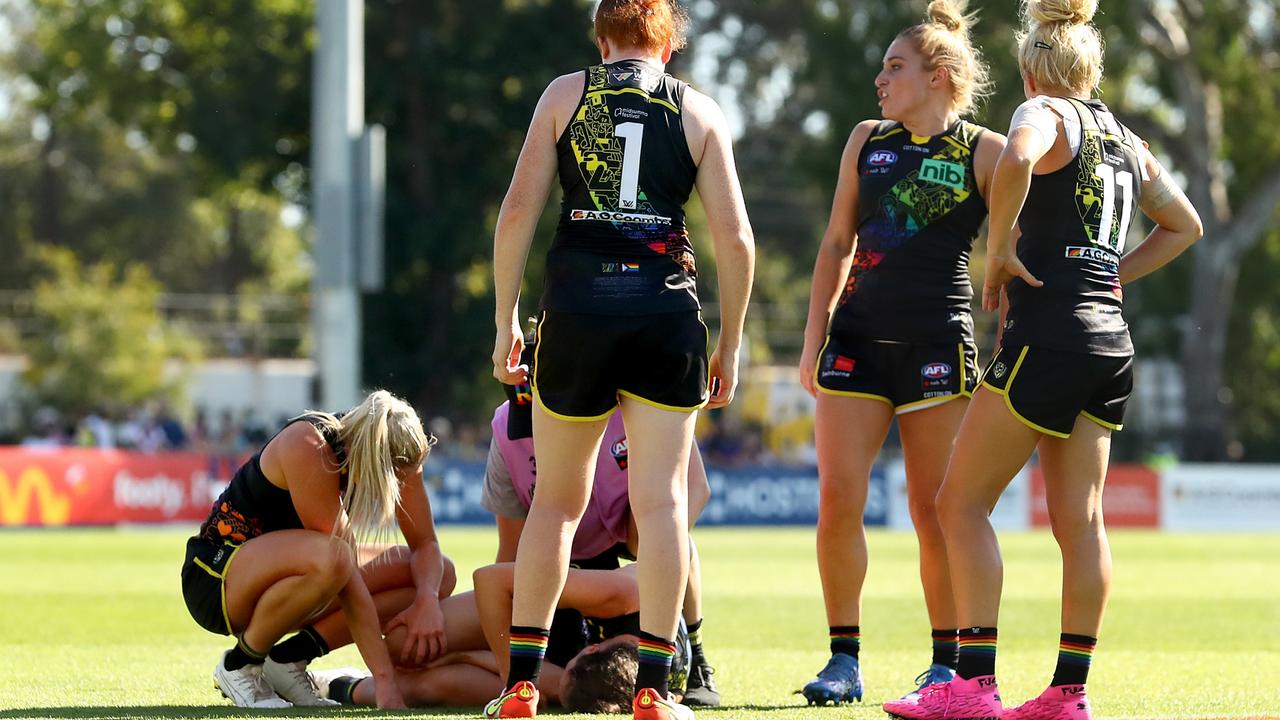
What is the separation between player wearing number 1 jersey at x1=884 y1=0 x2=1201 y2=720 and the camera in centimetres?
521

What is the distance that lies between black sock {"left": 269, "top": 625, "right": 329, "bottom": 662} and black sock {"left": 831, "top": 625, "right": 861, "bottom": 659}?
1.86 metres

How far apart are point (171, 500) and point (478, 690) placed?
18.8 metres

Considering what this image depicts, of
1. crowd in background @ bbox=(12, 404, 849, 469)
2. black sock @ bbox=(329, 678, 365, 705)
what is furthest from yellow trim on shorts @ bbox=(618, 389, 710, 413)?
crowd in background @ bbox=(12, 404, 849, 469)

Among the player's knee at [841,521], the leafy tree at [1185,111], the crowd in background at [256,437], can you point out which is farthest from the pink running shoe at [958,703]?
the leafy tree at [1185,111]

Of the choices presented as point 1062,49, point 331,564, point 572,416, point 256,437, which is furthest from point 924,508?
point 256,437

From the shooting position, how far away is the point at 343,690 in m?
6.16

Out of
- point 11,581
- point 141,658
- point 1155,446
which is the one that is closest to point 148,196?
point 1155,446

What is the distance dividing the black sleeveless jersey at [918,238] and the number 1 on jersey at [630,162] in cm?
127

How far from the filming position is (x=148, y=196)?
65.1 meters

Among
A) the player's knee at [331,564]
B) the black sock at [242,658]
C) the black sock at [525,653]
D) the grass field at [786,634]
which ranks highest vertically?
the player's knee at [331,564]

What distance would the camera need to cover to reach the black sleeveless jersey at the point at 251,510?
6.12 metres

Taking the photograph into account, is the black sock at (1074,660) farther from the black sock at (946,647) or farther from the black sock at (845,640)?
the black sock at (845,640)

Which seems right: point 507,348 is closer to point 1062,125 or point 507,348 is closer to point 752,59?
point 1062,125

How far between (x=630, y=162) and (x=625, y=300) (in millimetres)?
421
